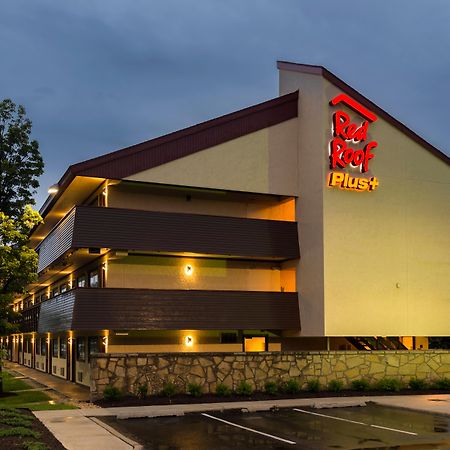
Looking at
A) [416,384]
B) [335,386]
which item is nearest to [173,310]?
[335,386]

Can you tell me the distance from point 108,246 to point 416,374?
1395cm

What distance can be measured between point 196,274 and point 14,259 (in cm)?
824

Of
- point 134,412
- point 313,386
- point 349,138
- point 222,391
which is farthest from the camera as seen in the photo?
point 349,138

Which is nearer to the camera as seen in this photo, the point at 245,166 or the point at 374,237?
the point at 245,166

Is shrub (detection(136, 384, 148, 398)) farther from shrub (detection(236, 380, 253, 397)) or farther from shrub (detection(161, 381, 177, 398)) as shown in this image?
shrub (detection(236, 380, 253, 397))

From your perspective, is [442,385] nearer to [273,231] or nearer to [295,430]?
[273,231]

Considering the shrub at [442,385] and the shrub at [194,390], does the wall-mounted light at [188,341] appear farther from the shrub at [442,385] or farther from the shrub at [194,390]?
the shrub at [442,385]

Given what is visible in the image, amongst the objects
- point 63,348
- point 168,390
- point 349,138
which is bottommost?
point 168,390

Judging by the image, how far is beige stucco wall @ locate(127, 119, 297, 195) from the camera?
2792 centimetres

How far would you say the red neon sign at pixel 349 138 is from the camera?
93.9ft

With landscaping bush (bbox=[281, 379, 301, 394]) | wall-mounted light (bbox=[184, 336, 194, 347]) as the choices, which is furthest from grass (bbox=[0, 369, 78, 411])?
landscaping bush (bbox=[281, 379, 301, 394])

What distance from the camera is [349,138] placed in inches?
1143

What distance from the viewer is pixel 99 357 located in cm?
2312

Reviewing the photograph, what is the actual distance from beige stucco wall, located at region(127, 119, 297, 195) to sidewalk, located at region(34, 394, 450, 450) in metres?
9.78
